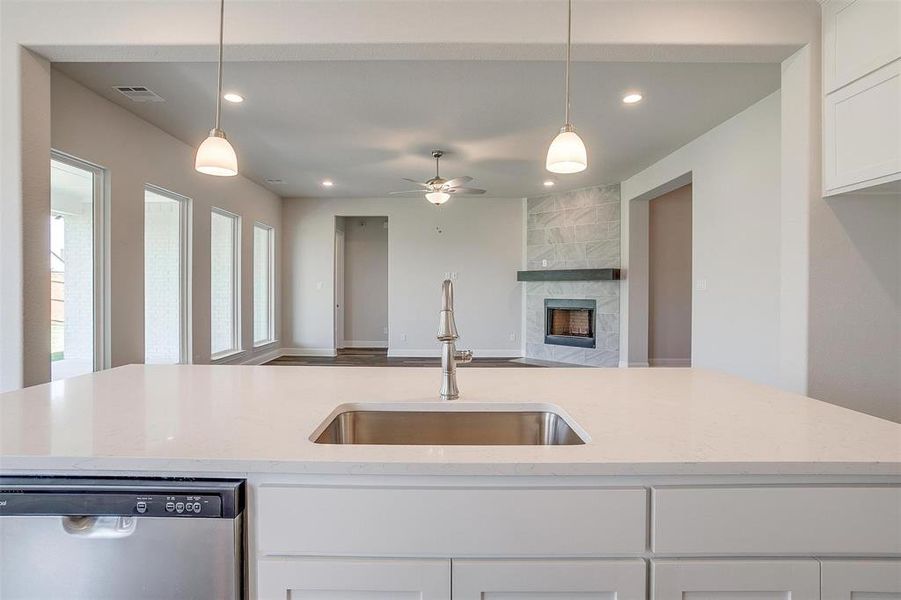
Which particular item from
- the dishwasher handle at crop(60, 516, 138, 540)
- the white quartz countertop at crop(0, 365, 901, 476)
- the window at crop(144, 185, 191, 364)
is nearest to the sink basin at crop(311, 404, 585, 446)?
the white quartz countertop at crop(0, 365, 901, 476)

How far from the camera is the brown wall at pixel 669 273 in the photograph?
21.3 feet

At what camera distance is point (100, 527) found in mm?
955

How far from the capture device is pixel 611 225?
6496mm

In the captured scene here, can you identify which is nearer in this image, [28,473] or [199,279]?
[28,473]

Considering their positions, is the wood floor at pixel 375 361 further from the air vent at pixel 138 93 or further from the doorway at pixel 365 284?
the air vent at pixel 138 93

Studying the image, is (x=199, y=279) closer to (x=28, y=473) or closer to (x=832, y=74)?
(x=28, y=473)

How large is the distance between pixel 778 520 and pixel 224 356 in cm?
607

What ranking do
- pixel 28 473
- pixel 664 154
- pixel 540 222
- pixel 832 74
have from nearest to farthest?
1. pixel 28 473
2. pixel 832 74
3. pixel 664 154
4. pixel 540 222

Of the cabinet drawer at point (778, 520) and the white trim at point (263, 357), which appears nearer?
the cabinet drawer at point (778, 520)

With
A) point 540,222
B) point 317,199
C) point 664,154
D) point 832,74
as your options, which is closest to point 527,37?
point 832,74

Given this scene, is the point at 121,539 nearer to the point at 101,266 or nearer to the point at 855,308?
the point at 855,308

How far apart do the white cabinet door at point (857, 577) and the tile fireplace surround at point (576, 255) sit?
554 cm

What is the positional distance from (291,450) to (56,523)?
52 centimetres

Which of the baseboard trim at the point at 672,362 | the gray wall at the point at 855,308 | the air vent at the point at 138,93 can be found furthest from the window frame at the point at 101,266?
the baseboard trim at the point at 672,362
